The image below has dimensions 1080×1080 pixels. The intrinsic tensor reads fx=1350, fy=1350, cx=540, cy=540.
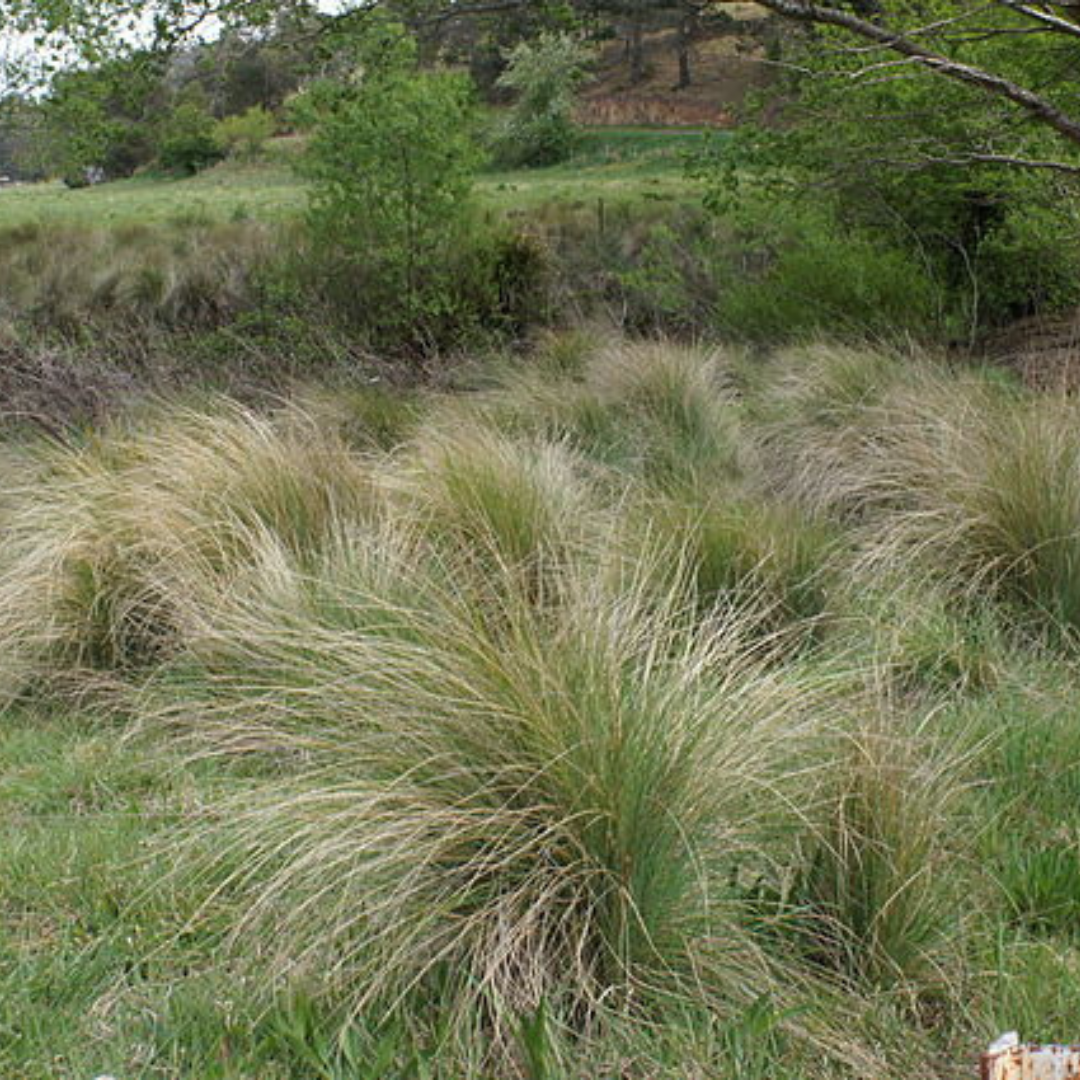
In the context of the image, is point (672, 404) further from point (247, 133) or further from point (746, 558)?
point (247, 133)

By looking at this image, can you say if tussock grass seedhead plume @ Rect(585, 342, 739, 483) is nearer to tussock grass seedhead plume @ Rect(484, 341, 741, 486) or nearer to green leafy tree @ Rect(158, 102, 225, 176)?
tussock grass seedhead plume @ Rect(484, 341, 741, 486)

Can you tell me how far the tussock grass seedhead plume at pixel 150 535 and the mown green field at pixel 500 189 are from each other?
501cm

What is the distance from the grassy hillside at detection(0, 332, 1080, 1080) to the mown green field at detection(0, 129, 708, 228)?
5.95 metres

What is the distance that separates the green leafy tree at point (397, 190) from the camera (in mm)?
11641

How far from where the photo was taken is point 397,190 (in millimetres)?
12094

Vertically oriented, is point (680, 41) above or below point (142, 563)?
below

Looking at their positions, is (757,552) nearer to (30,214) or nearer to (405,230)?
(405,230)

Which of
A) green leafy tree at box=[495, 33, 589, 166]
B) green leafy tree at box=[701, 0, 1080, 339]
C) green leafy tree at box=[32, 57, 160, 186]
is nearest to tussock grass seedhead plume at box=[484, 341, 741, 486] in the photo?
green leafy tree at box=[701, 0, 1080, 339]

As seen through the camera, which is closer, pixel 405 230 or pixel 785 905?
pixel 785 905

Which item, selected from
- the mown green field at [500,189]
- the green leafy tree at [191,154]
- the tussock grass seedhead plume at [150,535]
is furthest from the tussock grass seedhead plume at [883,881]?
the green leafy tree at [191,154]

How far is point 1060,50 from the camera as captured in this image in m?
7.70

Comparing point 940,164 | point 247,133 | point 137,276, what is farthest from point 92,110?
point 247,133

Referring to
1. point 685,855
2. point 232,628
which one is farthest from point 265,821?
point 232,628

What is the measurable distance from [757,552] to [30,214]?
16.7 metres
